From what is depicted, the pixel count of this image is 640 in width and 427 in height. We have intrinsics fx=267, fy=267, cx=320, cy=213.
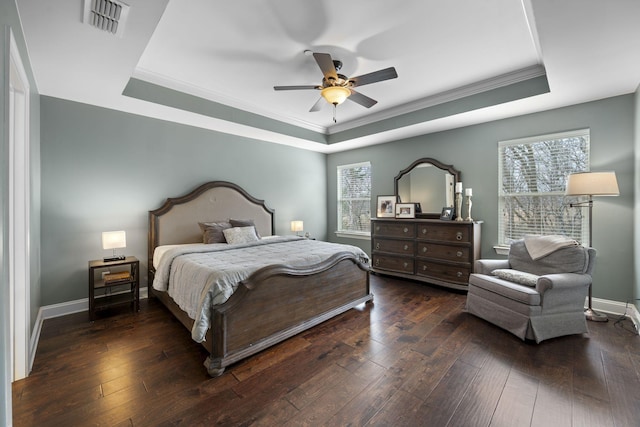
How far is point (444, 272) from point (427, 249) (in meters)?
0.41

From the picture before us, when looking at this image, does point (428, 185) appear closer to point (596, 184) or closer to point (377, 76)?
point (596, 184)

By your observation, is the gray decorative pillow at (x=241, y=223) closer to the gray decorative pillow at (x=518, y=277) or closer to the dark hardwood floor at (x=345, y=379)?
the dark hardwood floor at (x=345, y=379)

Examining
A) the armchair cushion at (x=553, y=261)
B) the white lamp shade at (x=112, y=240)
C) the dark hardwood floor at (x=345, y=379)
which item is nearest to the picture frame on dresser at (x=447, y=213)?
the armchair cushion at (x=553, y=261)

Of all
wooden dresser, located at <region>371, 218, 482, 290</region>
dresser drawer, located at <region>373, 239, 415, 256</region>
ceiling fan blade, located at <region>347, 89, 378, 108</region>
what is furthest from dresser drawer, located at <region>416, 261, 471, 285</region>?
ceiling fan blade, located at <region>347, 89, 378, 108</region>

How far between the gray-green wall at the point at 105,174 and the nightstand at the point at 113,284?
0.20 metres

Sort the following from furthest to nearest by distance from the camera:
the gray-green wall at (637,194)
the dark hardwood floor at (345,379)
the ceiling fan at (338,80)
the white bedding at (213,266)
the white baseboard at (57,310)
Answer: the gray-green wall at (637,194), the white baseboard at (57,310), the ceiling fan at (338,80), the white bedding at (213,266), the dark hardwood floor at (345,379)

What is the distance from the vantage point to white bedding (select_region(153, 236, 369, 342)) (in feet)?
6.83

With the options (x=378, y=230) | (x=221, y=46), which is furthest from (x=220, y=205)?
(x=378, y=230)

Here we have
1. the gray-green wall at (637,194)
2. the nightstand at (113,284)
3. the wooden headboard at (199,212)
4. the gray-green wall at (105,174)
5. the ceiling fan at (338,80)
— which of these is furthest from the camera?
the wooden headboard at (199,212)

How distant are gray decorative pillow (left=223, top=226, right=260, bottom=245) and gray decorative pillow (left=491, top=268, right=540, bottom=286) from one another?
3.05 metres

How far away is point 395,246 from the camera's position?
4543 mm

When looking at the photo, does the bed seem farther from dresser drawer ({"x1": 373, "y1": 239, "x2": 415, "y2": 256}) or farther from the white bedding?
dresser drawer ({"x1": 373, "y1": 239, "x2": 415, "y2": 256})

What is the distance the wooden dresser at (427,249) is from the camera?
3.78 meters

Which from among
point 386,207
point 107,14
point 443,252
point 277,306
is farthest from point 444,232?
point 107,14
